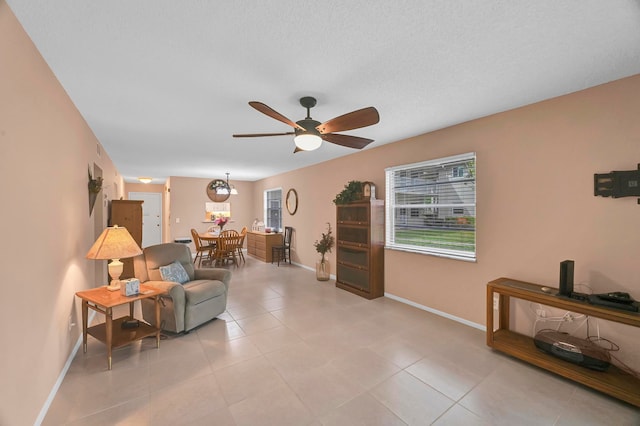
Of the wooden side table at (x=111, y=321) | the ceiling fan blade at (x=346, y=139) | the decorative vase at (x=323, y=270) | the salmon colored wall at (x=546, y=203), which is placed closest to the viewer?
the salmon colored wall at (x=546, y=203)

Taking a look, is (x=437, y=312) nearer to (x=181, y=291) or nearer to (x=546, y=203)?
(x=546, y=203)

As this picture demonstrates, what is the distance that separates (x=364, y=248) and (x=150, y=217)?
27.8 feet

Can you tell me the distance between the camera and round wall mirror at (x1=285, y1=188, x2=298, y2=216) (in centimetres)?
661

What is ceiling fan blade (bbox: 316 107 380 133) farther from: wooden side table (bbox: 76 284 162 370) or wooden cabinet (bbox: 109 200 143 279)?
wooden cabinet (bbox: 109 200 143 279)

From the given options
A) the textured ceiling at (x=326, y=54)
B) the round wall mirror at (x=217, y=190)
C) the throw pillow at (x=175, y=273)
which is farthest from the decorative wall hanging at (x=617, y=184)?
the round wall mirror at (x=217, y=190)

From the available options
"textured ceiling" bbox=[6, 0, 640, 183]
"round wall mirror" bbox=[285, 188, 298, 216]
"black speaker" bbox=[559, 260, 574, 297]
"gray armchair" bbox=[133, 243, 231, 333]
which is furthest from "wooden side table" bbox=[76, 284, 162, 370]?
"round wall mirror" bbox=[285, 188, 298, 216]

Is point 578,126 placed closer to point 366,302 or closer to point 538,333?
point 538,333

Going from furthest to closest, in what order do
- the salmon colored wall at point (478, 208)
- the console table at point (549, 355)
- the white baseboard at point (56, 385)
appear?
1. the console table at point (549, 355)
2. the white baseboard at point (56, 385)
3. the salmon colored wall at point (478, 208)

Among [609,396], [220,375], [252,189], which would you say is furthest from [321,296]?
[252,189]

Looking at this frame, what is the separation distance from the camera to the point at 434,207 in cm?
356

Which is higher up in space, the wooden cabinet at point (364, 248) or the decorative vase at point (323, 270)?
the wooden cabinet at point (364, 248)

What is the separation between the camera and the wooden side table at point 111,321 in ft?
7.39

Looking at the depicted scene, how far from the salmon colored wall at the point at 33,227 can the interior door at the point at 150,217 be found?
7.53 meters

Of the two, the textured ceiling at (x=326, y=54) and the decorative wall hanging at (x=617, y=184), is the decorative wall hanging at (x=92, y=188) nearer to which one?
the textured ceiling at (x=326, y=54)
